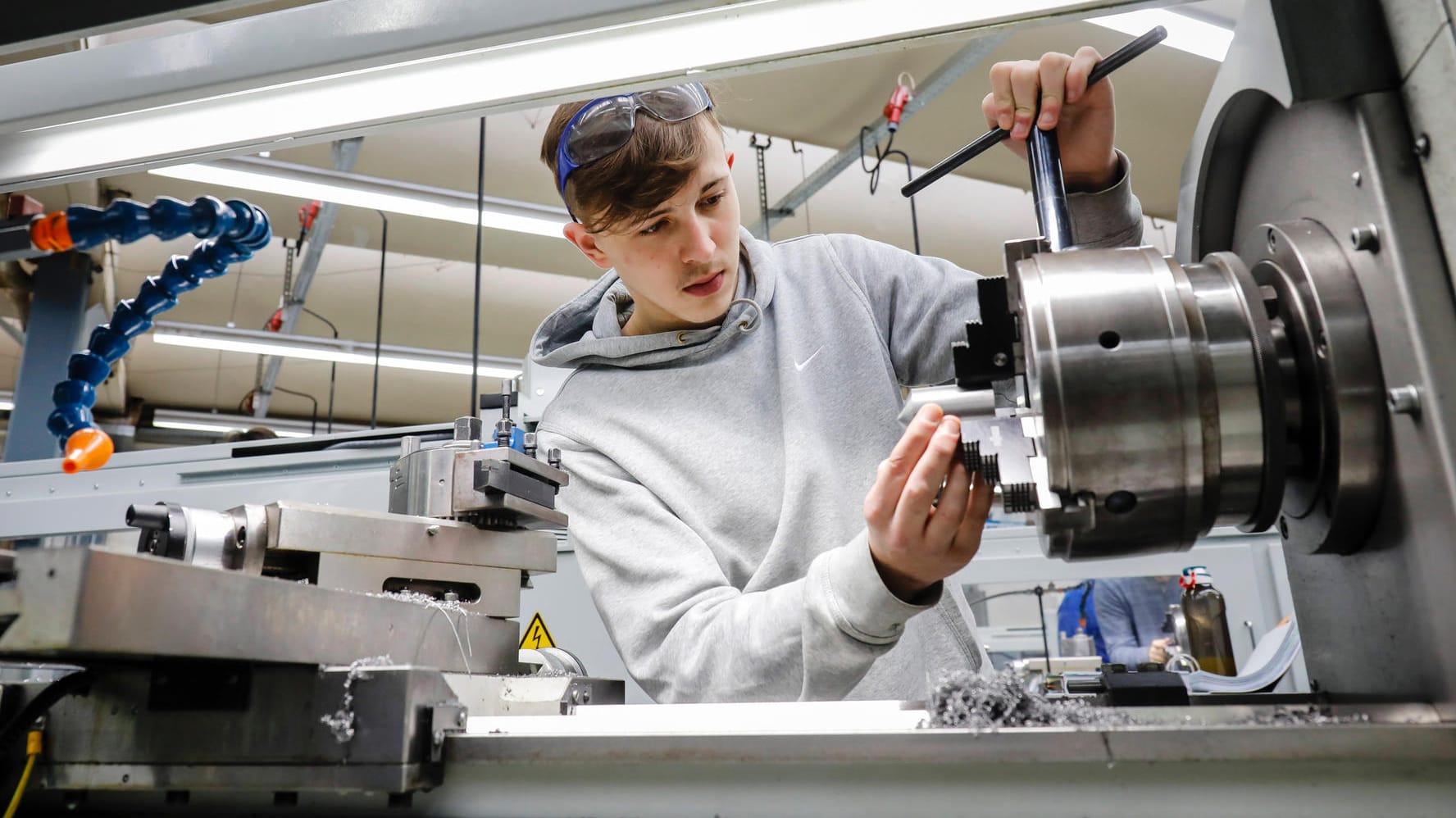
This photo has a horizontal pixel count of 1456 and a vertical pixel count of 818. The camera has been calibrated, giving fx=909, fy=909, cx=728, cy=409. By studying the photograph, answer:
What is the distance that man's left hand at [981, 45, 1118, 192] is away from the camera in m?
0.85

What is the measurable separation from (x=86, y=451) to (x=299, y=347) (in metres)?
4.05

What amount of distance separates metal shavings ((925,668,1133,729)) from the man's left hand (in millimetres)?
526

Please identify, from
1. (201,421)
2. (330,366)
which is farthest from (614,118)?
(201,421)

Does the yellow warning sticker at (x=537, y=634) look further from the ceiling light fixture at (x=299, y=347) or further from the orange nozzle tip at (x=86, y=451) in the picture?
the ceiling light fixture at (x=299, y=347)

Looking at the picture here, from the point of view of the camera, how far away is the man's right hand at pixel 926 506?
67 cm

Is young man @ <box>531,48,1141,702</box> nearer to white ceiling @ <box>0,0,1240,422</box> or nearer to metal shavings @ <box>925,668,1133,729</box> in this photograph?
metal shavings @ <box>925,668,1133,729</box>

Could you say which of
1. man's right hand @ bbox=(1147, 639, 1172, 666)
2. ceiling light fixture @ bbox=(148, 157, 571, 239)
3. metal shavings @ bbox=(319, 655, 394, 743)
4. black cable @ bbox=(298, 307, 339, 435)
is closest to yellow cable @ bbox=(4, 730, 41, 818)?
metal shavings @ bbox=(319, 655, 394, 743)

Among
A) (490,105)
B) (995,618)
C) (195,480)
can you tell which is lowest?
(995,618)

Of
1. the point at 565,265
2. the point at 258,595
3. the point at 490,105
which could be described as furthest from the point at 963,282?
the point at 565,265

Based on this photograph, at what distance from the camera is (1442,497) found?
0.51 metres

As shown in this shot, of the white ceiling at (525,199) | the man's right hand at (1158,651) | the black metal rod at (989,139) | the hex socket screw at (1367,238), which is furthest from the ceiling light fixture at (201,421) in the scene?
the hex socket screw at (1367,238)

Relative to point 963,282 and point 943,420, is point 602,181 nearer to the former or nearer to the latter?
point 963,282

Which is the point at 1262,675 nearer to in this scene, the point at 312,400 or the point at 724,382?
the point at 724,382

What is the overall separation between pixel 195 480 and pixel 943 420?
203cm
